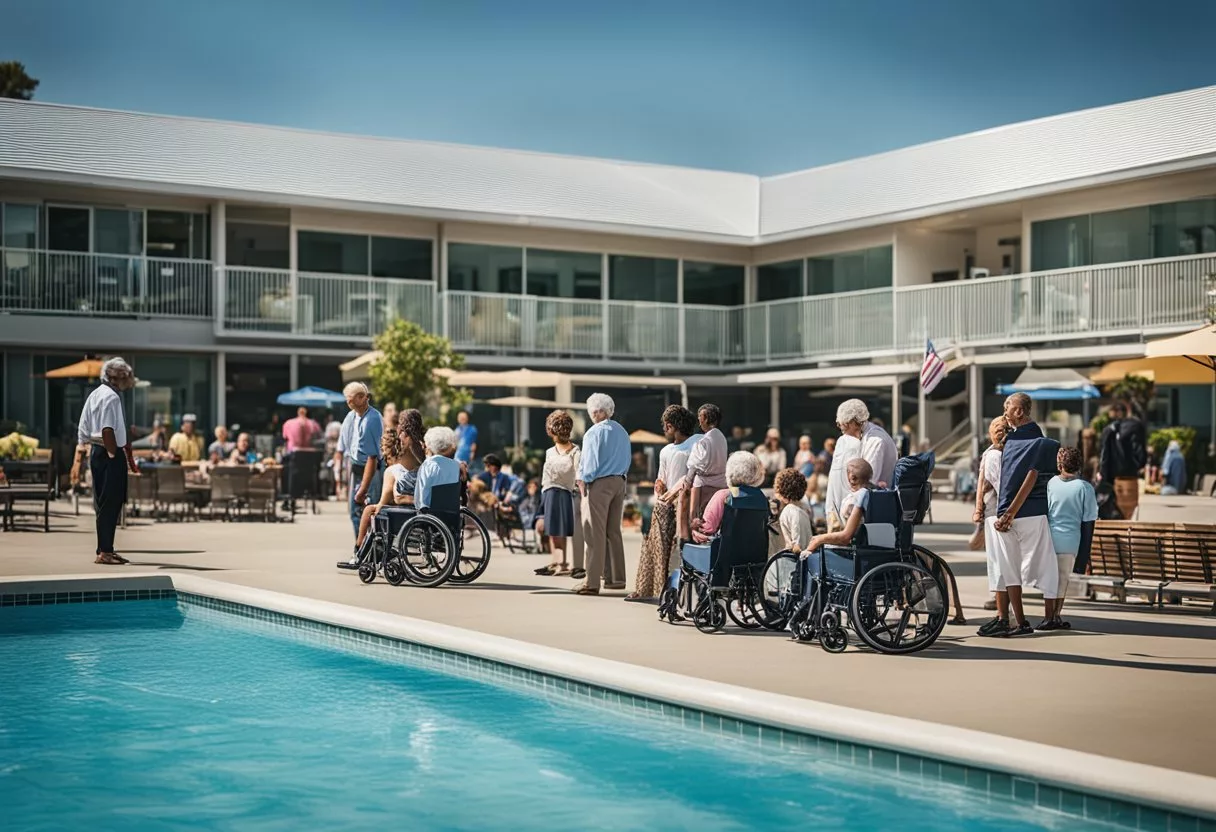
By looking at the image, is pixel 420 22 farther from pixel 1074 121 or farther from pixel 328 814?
pixel 328 814

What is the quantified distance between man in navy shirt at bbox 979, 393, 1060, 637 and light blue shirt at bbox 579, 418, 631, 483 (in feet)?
10.1

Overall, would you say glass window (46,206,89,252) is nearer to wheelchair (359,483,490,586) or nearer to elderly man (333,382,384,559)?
elderly man (333,382,384,559)

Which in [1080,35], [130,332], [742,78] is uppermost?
[1080,35]

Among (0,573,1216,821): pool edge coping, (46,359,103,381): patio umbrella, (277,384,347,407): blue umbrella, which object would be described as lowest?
(0,573,1216,821): pool edge coping

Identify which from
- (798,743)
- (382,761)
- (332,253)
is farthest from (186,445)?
(798,743)

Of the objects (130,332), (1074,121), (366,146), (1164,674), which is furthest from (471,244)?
(1164,674)

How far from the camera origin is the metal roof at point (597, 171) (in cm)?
2694

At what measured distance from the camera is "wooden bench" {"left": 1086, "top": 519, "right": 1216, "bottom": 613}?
1085 cm

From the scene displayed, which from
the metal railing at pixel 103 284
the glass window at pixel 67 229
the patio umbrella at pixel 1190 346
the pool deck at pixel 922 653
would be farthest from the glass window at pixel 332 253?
the patio umbrella at pixel 1190 346

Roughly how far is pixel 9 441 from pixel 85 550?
638 centimetres

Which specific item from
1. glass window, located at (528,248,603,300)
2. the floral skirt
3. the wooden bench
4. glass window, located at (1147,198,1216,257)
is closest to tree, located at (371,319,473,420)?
glass window, located at (528,248,603,300)

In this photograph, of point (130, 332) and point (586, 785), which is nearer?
point (586, 785)

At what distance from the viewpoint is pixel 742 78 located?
1818 inches

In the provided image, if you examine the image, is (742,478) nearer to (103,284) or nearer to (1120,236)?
(1120,236)
